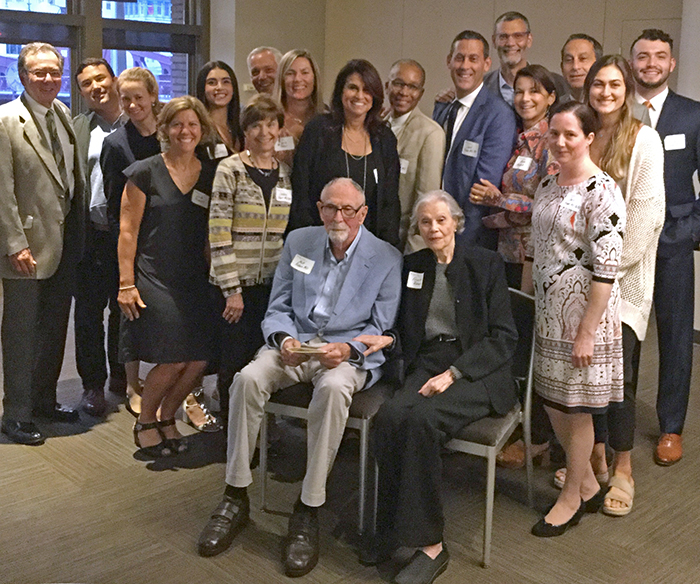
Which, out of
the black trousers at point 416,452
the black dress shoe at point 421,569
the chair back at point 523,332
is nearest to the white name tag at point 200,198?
the black trousers at point 416,452

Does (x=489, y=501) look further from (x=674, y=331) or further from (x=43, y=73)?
(x=43, y=73)

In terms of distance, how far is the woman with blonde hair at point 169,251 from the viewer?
11.3 feet

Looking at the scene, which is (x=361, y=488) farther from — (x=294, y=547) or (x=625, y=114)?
(x=625, y=114)

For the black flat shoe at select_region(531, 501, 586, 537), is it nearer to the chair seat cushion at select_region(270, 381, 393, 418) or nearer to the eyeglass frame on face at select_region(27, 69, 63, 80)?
the chair seat cushion at select_region(270, 381, 393, 418)

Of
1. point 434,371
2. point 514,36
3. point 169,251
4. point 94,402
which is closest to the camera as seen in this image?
point 434,371

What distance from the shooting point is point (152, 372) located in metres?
3.61

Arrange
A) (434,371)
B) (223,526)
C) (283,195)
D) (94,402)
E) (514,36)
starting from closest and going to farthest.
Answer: (223,526) → (434,371) → (283,195) → (514,36) → (94,402)

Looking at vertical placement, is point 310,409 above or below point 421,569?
above

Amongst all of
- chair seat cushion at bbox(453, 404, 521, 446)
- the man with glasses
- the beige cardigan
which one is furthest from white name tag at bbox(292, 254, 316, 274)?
the man with glasses

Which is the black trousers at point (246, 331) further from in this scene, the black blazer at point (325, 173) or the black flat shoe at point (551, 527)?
the black flat shoe at point (551, 527)

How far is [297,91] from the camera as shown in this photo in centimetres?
370

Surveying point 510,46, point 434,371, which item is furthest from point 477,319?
point 510,46

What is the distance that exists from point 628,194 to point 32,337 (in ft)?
8.82

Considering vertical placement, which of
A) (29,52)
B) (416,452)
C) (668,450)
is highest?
(29,52)
